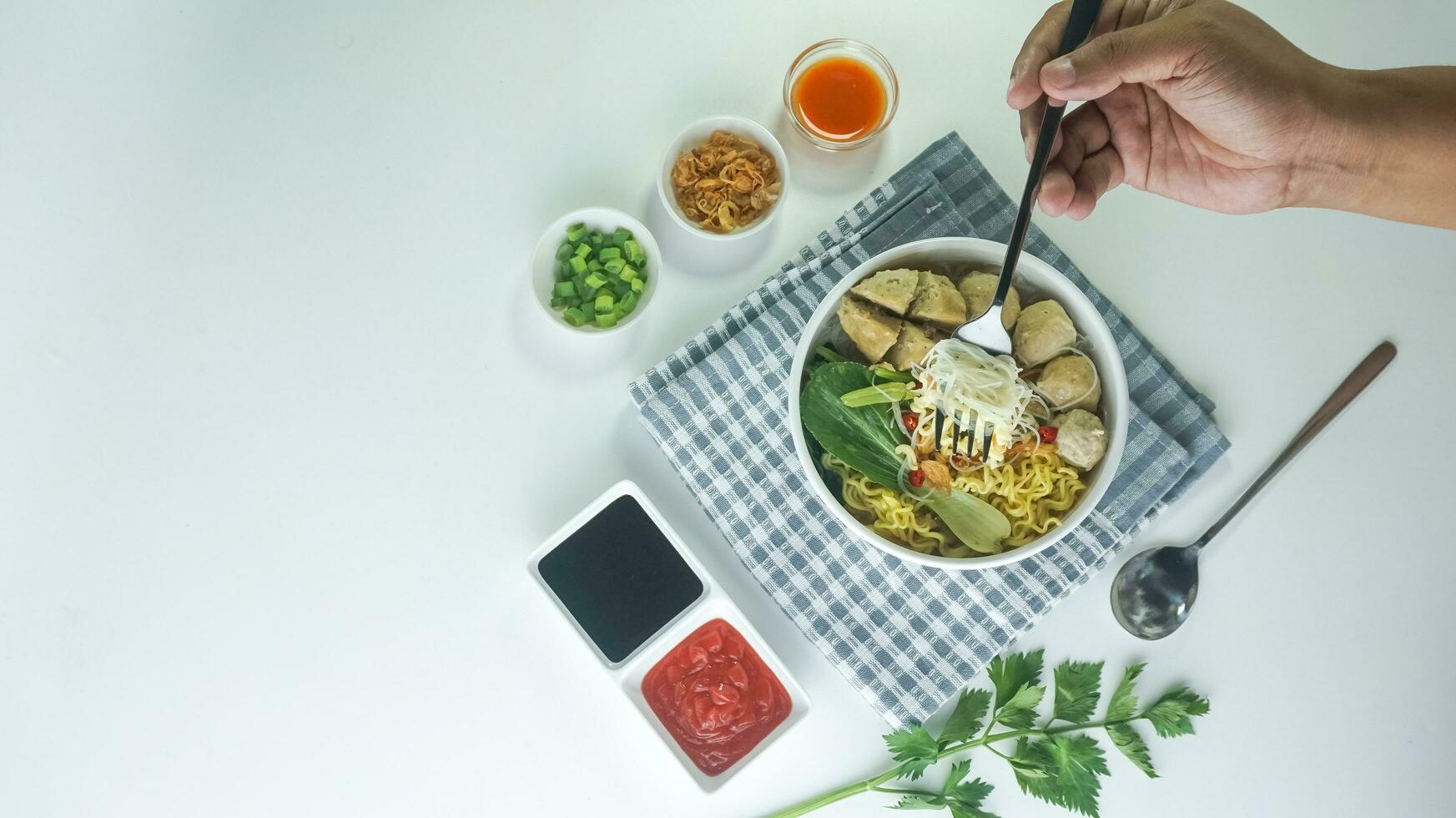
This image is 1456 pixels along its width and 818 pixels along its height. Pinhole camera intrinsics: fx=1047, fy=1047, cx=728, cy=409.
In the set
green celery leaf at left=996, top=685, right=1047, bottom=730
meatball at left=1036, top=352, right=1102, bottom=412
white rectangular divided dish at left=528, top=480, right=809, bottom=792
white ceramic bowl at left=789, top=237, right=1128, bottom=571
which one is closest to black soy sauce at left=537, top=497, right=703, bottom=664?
white rectangular divided dish at left=528, top=480, right=809, bottom=792

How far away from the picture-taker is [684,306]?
2.60m

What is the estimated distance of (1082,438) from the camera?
2.12 m

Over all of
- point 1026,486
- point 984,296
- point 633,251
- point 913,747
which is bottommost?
point 913,747

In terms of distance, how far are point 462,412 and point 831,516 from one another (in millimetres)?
943

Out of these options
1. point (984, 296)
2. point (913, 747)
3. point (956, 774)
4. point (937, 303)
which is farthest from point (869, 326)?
point (956, 774)

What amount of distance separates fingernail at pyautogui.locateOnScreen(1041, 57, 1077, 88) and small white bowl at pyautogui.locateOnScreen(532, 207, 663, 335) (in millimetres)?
976

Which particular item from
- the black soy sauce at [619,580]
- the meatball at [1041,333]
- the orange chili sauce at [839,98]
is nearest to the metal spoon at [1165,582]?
the meatball at [1041,333]

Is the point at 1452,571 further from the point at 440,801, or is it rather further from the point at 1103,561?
the point at 440,801

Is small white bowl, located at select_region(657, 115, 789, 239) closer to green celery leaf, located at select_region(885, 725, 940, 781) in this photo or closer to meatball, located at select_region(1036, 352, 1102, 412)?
meatball, located at select_region(1036, 352, 1102, 412)

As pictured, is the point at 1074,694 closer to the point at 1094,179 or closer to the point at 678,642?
the point at 678,642

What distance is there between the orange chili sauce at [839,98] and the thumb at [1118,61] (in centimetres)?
71

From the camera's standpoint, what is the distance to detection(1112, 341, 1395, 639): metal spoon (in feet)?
8.00

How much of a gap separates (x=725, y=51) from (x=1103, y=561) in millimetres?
1576

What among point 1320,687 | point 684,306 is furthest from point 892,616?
point 1320,687
